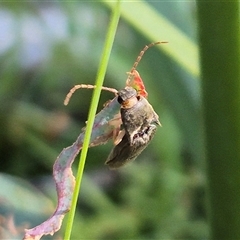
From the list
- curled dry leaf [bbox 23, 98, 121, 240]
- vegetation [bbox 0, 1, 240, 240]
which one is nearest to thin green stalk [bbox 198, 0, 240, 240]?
curled dry leaf [bbox 23, 98, 121, 240]

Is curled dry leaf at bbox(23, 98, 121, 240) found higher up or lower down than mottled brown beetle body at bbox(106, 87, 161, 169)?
lower down

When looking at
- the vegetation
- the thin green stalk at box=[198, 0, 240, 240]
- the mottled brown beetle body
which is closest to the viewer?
the thin green stalk at box=[198, 0, 240, 240]

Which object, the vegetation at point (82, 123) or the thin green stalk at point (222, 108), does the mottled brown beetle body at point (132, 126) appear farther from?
the vegetation at point (82, 123)

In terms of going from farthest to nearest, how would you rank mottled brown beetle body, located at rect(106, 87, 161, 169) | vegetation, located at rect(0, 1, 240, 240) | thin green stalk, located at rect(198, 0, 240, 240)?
vegetation, located at rect(0, 1, 240, 240), mottled brown beetle body, located at rect(106, 87, 161, 169), thin green stalk, located at rect(198, 0, 240, 240)

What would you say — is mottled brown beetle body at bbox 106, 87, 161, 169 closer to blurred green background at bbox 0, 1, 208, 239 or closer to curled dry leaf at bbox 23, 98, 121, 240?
curled dry leaf at bbox 23, 98, 121, 240

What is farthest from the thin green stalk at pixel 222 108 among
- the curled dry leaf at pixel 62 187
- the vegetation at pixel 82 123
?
the vegetation at pixel 82 123

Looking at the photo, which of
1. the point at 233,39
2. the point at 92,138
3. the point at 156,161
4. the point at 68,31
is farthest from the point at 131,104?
the point at 68,31
